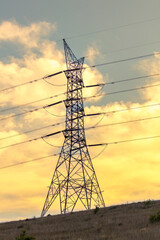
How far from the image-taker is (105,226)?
27.2 meters

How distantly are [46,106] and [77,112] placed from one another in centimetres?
492

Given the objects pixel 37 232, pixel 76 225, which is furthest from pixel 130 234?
pixel 37 232

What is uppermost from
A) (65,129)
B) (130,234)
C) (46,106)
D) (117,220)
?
(46,106)

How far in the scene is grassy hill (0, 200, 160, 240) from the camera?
76.1 ft

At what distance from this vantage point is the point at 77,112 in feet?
153

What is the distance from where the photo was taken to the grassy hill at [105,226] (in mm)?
23188

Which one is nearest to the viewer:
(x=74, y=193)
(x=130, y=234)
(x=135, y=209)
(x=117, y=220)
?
(x=130, y=234)

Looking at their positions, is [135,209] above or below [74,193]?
below

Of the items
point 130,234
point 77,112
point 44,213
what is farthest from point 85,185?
point 130,234

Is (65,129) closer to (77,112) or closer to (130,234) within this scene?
(77,112)

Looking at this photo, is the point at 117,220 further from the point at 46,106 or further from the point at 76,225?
the point at 46,106

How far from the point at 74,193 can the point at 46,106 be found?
1307 centimetres

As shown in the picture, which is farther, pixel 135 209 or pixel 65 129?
pixel 65 129

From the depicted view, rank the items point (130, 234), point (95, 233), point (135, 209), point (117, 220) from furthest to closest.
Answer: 1. point (135, 209)
2. point (117, 220)
3. point (95, 233)
4. point (130, 234)
